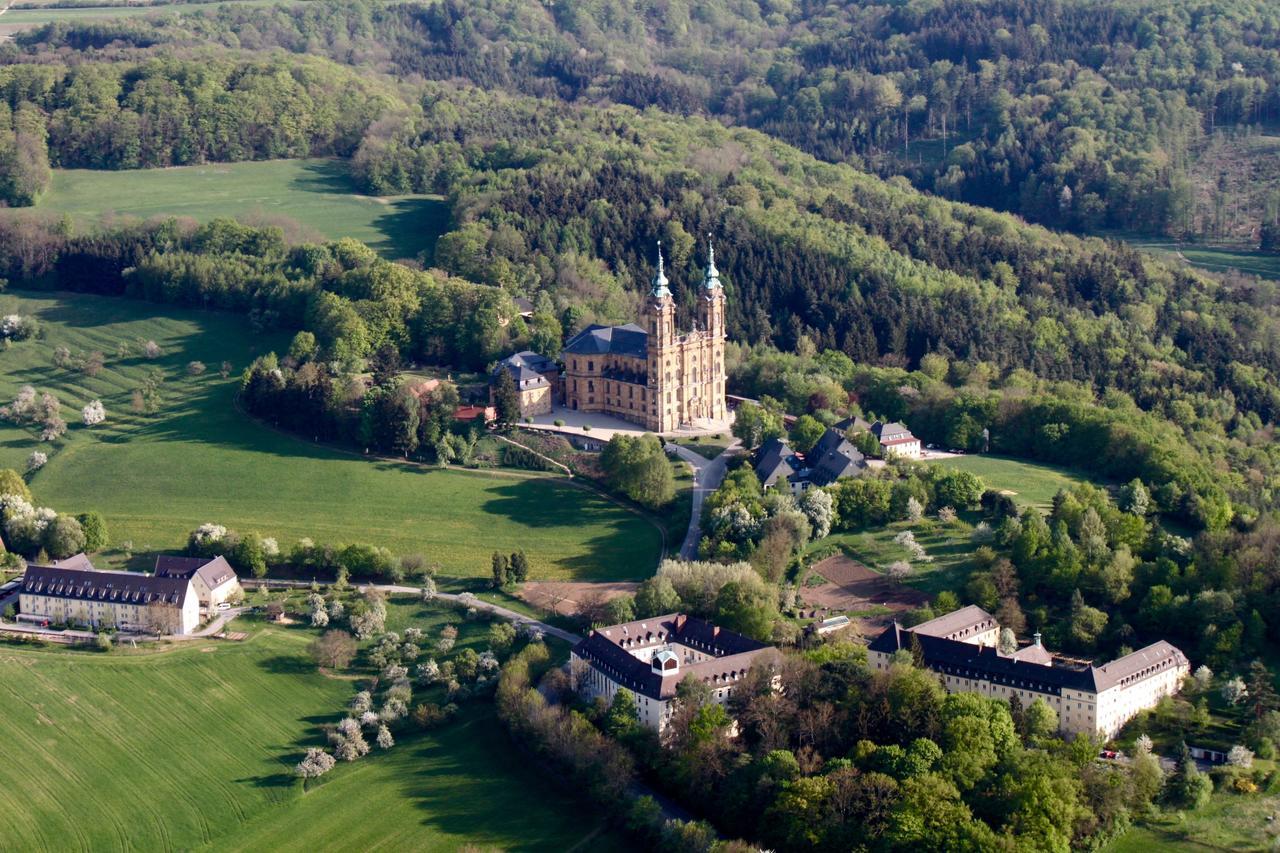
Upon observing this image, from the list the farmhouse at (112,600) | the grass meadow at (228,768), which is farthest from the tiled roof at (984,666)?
the farmhouse at (112,600)

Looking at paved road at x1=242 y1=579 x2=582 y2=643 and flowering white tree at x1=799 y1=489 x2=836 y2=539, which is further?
flowering white tree at x1=799 y1=489 x2=836 y2=539

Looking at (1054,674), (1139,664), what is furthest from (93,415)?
(1139,664)

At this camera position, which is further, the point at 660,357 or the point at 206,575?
the point at 660,357

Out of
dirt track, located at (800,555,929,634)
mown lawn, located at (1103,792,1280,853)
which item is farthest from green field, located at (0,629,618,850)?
mown lawn, located at (1103,792,1280,853)

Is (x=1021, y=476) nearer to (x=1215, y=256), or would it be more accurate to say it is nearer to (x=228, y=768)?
(x=228, y=768)

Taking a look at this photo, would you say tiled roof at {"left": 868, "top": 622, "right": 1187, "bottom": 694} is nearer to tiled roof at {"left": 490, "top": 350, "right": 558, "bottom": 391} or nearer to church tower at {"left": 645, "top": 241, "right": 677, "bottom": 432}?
church tower at {"left": 645, "top": 241, "right": 677, "bottom": 432}

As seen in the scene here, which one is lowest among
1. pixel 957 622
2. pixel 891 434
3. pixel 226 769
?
pixel 226 769

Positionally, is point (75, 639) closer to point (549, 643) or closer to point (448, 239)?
point (549, 643)
